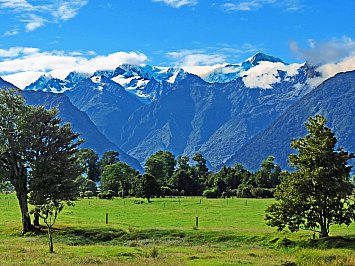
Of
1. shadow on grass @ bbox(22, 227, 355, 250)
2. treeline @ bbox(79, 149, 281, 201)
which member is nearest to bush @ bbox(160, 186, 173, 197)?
treeline @ bbox(79, 149, 281, 201)

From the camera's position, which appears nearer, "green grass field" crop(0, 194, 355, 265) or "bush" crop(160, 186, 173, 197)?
"green grass field" crop(0, 194, 355, 265)

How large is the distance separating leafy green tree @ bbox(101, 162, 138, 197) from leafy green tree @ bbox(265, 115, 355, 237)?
309 feet

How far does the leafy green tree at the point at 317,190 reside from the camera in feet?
148

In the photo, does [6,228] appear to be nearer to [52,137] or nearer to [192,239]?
[52,137]

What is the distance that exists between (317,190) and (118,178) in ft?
338

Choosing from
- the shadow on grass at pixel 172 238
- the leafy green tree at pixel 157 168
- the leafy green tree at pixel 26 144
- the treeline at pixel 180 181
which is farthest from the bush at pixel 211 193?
the leafy green tree at pixel 26 144

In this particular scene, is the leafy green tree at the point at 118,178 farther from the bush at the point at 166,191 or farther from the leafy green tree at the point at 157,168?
the leafy green tree at the point at 157,168

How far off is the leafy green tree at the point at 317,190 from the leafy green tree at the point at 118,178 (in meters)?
94.2

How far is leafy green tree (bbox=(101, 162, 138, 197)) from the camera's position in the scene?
468 feet

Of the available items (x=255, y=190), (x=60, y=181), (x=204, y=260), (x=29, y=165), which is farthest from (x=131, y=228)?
(x=255, y=190)

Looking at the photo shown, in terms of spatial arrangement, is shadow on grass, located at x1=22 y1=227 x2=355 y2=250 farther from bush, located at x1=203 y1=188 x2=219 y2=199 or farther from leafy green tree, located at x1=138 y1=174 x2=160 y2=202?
bush, located at x1=203 y1=188 x2=219 y2=199

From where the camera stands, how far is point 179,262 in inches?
1444

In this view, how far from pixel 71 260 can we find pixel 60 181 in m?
22.4

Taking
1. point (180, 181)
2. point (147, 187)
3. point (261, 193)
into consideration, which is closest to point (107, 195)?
point (147, 187)
